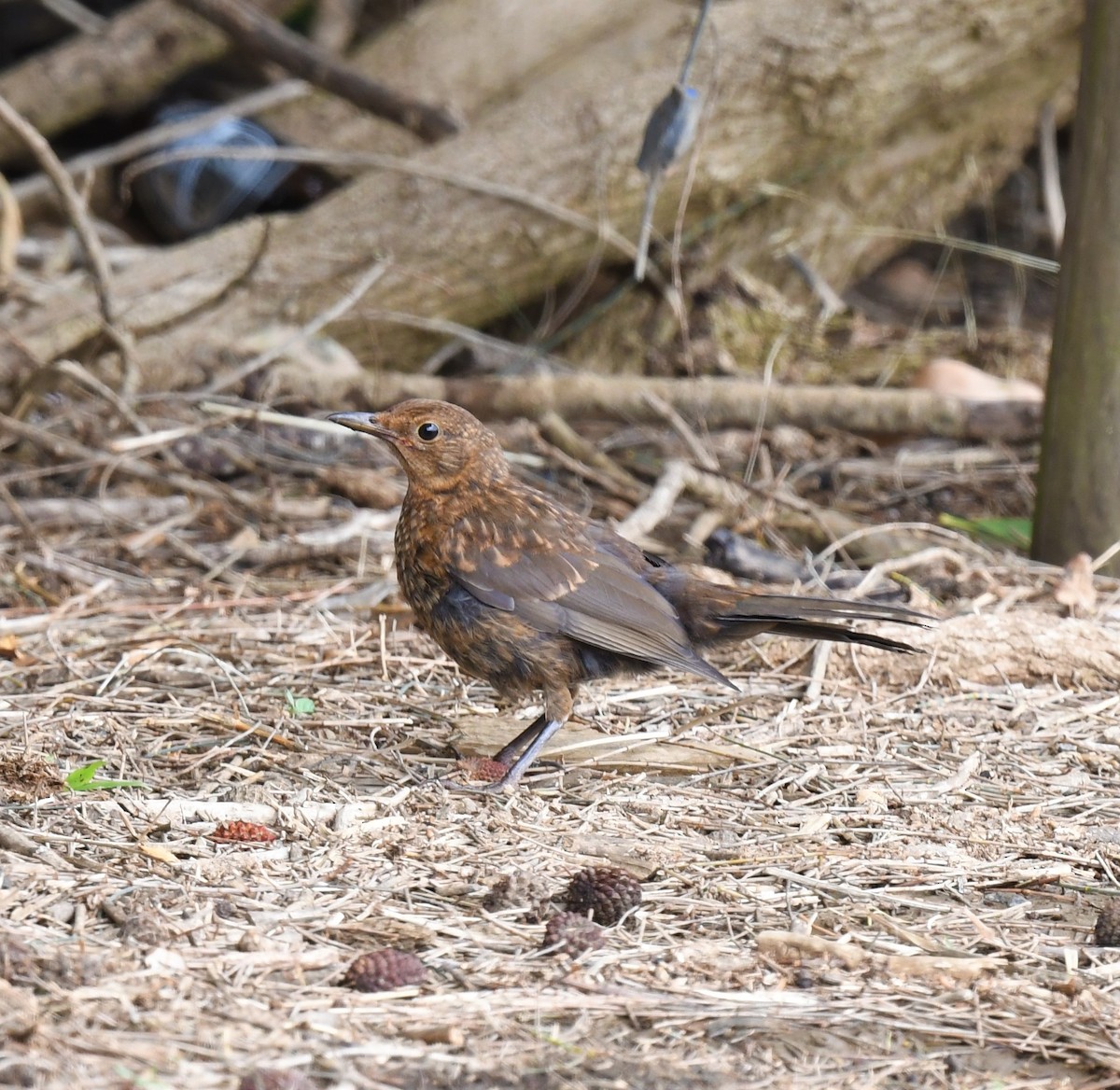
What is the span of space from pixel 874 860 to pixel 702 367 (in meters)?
3.92

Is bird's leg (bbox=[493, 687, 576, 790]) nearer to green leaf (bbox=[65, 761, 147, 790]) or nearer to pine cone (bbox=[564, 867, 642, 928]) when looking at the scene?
pine cone (bbox=[564, 867, 642, 928])

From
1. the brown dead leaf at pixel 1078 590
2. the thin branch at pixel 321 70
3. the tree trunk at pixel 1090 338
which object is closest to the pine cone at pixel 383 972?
the brown dead leaf at pixel 1078 590

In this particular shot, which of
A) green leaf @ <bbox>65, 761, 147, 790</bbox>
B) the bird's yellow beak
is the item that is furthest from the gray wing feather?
green leaf @ <bbox>65, 761, 147, 790</bbox>

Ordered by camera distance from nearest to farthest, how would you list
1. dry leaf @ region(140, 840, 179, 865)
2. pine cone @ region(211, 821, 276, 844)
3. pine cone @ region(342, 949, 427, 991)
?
pine cone @ region(342, 949, 427, 991) < dry leaf @ region(140, 840, 179, 865) < pine cone @ region(211, 821, 276, 844)

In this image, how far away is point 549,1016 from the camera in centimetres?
242

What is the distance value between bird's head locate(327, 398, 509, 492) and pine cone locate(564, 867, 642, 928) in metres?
1.51

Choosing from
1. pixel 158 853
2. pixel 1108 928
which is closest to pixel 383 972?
pixel 158 853

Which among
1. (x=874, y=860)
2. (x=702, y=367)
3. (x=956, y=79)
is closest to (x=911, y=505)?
(x=702, y=367)

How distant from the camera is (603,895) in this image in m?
2.82

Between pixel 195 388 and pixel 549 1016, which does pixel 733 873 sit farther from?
pixel 195 388

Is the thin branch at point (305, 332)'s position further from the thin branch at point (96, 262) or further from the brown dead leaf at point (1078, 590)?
the brown dead leaf at point (1078, 590)

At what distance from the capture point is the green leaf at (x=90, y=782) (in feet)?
10.5

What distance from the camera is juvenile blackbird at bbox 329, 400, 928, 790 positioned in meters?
3.73

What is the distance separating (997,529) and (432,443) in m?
2.43
